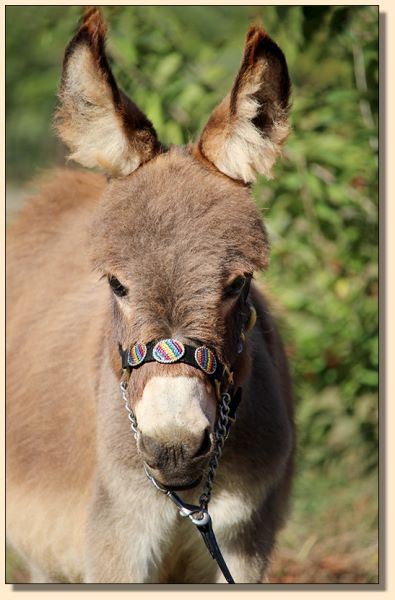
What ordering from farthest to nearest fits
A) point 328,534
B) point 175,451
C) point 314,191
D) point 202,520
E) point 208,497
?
point 328,534
point 314,191
point 208,497
point 202,520
point 175,451

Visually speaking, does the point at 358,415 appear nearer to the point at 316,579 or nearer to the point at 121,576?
the point at 316,579

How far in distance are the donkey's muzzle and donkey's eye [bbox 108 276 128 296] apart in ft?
1.60

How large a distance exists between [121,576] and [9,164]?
1100 centimetres

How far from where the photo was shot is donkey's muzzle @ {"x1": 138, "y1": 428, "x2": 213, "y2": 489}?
98.3 inches

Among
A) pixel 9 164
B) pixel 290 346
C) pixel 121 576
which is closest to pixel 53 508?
pixel 121 576

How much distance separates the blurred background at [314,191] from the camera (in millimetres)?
5000

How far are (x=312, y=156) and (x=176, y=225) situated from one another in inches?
97.0

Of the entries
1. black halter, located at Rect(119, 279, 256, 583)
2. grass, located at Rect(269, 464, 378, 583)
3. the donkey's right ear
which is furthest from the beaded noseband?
grass, located at Rect(269, 464, 378, 583)

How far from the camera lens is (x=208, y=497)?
309 cm

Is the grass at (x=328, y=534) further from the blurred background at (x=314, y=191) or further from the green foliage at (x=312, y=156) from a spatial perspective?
the green foliage at (x=312, y=156)

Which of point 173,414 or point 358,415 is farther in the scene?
point 358,415

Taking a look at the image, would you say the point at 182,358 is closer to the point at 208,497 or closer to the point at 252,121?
the point at 208,497

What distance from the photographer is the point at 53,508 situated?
3.99 m

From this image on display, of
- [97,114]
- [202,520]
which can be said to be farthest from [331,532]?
[97,114]
